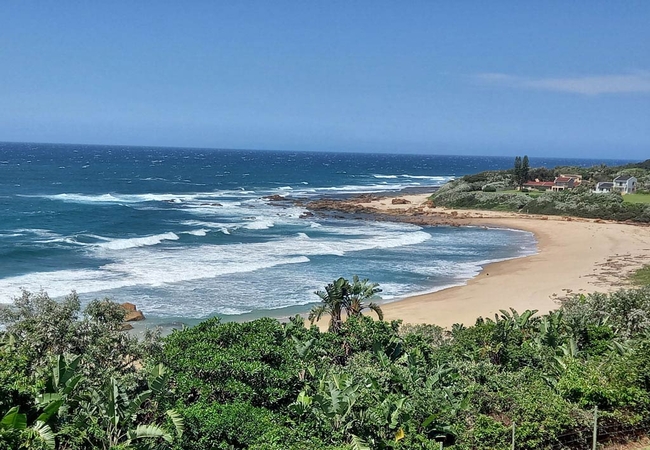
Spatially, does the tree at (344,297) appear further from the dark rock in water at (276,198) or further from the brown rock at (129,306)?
the dark rock in water at (276,198)

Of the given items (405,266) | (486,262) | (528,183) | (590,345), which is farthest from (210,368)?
(528,183)

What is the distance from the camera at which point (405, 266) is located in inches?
1576

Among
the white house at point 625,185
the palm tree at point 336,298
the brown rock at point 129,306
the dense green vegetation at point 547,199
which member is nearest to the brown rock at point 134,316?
the brown rock at point 129,306

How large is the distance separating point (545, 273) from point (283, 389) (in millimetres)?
29470

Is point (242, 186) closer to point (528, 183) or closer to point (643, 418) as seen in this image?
point (528, 183)

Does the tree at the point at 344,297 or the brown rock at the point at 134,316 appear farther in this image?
the brown rock at the point at 134,316

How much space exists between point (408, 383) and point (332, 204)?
204 feet

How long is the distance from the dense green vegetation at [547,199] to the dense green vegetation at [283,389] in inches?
2121

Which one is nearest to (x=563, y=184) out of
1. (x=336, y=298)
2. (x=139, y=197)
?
(x=139, y=197)

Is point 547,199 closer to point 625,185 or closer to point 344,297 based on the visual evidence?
point 625,185

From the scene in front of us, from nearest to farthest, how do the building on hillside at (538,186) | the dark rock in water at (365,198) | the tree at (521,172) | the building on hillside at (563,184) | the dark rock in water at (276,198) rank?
the dark rock in water at (276,198)
the dark rock in water at (365,198)
the building on hillside at (563,184)
the tree at (521,172)
the building on hillside at (538,186)

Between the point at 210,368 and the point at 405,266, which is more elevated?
the point at 210,368

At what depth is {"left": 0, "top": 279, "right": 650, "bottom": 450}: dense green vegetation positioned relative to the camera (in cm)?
1013

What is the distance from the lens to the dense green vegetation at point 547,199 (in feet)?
210
